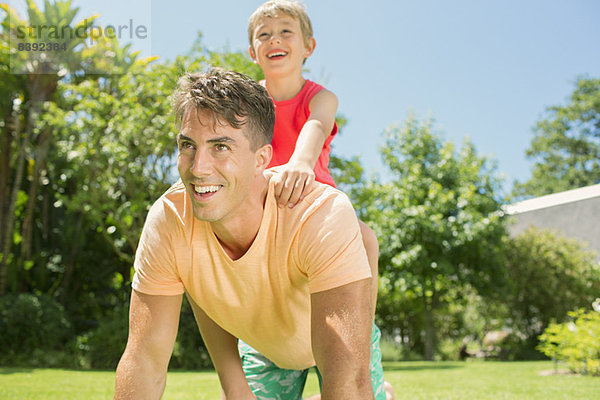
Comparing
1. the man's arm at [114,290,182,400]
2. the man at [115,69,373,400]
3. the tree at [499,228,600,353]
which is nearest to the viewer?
the man at [115,69,373,400]

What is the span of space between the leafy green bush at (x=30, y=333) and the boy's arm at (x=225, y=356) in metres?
11.5

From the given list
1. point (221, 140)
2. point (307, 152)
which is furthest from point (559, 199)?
point (221, 140)

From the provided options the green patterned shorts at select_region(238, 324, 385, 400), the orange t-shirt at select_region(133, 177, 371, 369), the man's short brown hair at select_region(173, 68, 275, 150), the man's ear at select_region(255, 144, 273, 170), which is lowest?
the green patterned shorts at select_region(238, 324, 385, 400)

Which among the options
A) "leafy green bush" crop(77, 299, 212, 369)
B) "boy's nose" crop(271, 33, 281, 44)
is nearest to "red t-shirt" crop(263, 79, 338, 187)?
"boy's nose" crop(271, 33, 281, 44)

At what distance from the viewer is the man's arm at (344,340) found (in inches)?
74.7

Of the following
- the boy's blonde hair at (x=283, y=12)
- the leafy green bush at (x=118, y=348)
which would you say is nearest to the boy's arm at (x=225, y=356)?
the boy's blonde hair at (x=283, y=12)

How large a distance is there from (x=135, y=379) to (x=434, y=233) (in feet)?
55.6

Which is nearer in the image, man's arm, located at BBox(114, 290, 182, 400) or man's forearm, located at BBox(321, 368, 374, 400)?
man's forearm, located at BBox(321, 368, 374, 400)

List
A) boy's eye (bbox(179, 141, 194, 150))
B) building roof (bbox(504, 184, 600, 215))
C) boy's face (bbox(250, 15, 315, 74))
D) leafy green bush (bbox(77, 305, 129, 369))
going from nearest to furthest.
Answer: boy's eye (bbox(179, 141, 194, 150))
boy's face (bbox(250, 15, 315, 74))
leafy green bush (bbox(77, 305, 129, 369))
building roof (bbox(504, 184, 600, 215))

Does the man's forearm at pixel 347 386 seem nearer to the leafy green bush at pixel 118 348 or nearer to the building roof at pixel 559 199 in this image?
the leafy green bush at pixel 118 348

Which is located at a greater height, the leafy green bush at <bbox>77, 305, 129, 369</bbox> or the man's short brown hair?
the man's short brown hair

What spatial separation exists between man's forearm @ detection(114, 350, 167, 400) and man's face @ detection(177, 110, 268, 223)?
2.27ft

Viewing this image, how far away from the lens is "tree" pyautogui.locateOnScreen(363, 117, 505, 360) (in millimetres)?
18141

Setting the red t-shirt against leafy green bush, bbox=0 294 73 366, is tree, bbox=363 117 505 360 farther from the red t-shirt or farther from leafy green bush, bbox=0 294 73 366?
the red t-shirt
